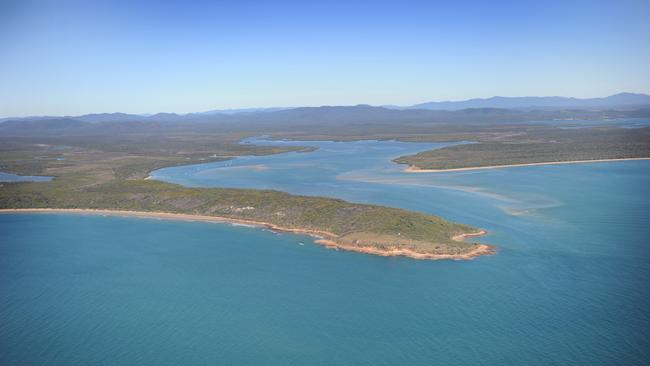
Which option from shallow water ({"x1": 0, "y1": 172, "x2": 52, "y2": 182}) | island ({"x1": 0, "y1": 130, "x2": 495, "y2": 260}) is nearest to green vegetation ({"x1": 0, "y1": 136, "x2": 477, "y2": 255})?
island ({"x1": 0, "y1": 130, "x2": 495, "y2": 260})

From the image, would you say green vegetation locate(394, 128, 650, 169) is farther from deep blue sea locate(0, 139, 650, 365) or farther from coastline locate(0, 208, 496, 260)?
coastline locate(0, 208, 496, 260)

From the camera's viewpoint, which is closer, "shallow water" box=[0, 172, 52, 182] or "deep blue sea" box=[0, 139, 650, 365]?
"deep blue sea" box=[0, 139, 650, 365]

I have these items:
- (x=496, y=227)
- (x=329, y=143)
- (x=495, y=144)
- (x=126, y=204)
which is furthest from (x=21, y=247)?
(x=329, y=143)

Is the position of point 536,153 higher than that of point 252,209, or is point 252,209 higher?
point 536,153

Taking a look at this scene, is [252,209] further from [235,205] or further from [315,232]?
[315,232]

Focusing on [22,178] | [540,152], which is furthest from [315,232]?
[540,152]

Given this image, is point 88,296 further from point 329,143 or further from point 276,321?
point 329,143

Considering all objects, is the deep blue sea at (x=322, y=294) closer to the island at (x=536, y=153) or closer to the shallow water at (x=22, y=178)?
the shallow water at (x=22, y=178)
